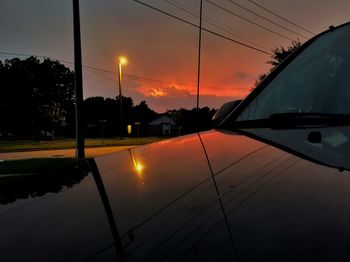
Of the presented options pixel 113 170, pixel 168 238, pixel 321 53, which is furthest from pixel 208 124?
pixel 168 238

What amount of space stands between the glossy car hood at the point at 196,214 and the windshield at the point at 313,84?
59 centimetres

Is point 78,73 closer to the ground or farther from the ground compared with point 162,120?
farther from the ground

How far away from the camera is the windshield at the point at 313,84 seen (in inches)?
76.0

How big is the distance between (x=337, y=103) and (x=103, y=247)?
1.45 m

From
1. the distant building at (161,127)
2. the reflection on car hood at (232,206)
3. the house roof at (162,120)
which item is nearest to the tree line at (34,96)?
the distant building at (161,127)

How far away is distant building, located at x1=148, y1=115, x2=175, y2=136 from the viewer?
3287 inches

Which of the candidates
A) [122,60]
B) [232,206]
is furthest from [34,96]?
[232,206]

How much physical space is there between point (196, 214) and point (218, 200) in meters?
0.11

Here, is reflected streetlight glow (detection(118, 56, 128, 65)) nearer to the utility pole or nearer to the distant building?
the utility pole

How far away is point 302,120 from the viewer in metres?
1.78

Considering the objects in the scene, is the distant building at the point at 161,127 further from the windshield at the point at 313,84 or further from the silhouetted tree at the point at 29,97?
the windshield at the point at 313,84

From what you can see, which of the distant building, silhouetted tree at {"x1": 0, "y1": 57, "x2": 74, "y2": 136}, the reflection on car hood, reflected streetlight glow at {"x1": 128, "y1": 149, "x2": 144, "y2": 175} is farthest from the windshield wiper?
the distant building

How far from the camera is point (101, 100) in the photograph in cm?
9188

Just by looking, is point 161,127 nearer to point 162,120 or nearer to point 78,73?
point 162,120
